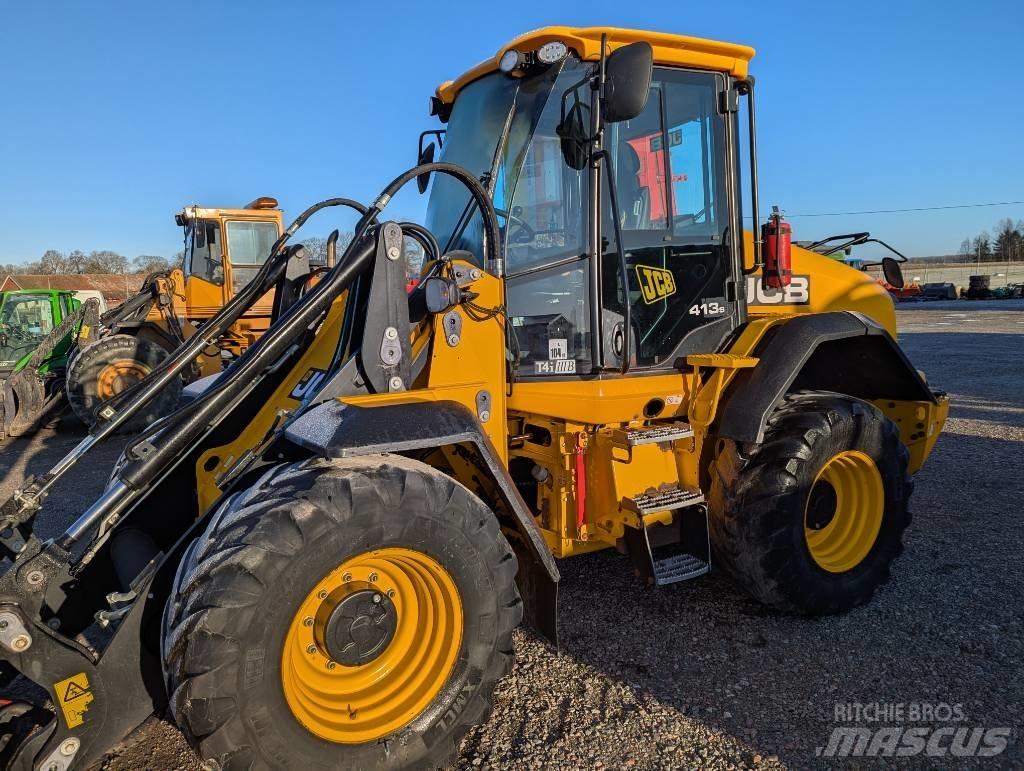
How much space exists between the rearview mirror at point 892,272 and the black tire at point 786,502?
3.98 feet

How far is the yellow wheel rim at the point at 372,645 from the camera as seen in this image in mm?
2449

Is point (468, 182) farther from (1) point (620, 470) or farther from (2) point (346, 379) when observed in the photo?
(1) point (620, 470)

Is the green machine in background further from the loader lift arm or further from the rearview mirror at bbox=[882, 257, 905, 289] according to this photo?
the rearview mirror at bbox=[882, 257, 905, 289]

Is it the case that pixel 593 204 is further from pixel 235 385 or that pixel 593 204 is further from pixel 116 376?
pixel 116 376

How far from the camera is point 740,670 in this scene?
3.24 metres

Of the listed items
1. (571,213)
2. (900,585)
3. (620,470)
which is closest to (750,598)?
(900,585)

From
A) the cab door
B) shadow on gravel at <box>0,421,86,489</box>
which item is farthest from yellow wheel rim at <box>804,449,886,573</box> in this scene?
shadow on gravel at <box>0,421,86,489</box>

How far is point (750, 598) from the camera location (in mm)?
3920

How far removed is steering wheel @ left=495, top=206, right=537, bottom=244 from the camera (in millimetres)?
3279

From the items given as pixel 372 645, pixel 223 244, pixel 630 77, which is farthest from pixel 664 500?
pixel 223 244

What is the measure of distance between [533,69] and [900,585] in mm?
3497

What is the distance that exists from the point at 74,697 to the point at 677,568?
8.33 feet

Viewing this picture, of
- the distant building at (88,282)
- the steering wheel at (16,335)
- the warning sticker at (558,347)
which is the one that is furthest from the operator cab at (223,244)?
the distant building at (88,282)

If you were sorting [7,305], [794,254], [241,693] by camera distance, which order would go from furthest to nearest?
[7,305]
[794,254]
[241,693]
